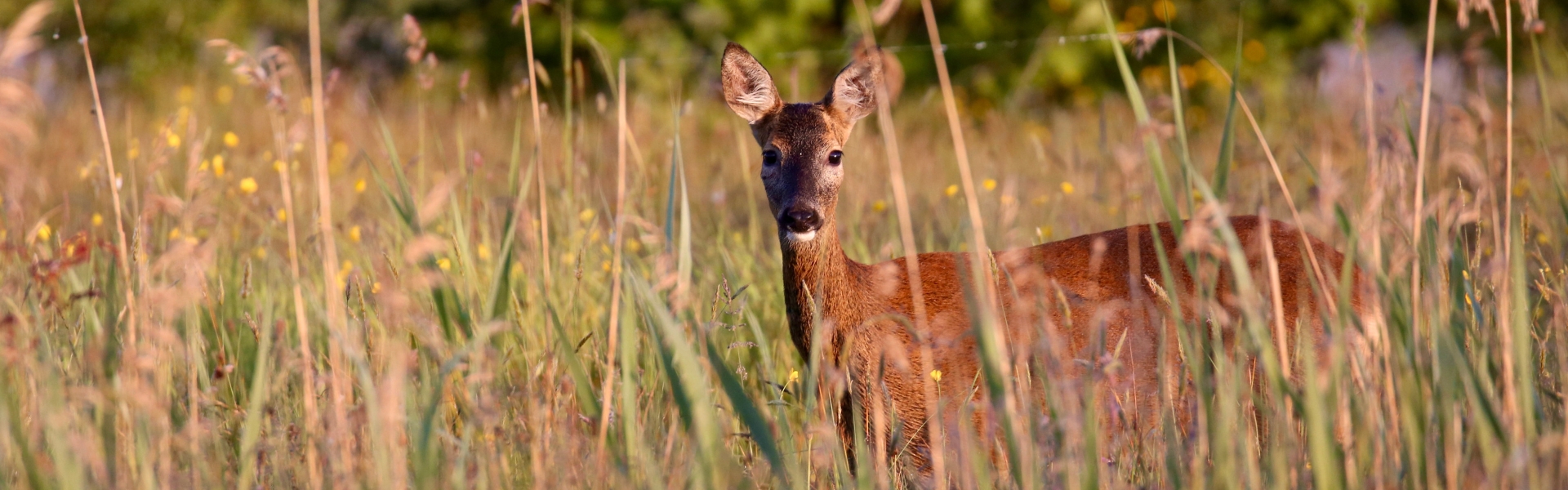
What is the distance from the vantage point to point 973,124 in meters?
10.2

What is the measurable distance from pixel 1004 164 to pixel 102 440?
5752 mm

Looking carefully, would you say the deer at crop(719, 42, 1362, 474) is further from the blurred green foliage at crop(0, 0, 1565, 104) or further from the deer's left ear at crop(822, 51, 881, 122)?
the blurred green foliage at crop(0, 0, 1565, 104)

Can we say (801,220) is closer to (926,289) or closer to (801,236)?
(801,236)

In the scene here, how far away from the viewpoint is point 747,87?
4246 mm

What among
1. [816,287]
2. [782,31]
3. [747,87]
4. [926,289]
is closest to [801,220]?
[816,287]

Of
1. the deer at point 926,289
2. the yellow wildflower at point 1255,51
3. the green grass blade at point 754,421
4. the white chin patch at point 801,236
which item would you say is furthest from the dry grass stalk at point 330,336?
the yellow wildflower at point 1255,51

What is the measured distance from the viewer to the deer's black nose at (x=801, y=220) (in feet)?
11.8

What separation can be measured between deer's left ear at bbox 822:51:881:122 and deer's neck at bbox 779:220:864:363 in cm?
63

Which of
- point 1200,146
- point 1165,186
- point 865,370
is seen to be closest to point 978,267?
point 1165,186

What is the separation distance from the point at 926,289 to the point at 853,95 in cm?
72

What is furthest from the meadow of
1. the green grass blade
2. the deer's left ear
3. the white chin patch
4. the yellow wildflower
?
the yellow wildflower

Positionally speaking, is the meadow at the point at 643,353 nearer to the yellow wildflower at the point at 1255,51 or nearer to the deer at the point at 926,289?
the deer at the point at 926,289

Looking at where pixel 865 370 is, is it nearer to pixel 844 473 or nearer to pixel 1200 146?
pixel 844 473

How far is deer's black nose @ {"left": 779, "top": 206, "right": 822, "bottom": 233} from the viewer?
11.8 ft
